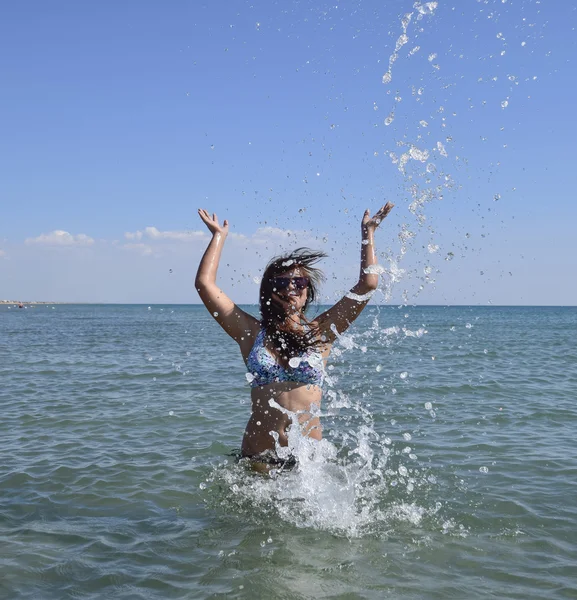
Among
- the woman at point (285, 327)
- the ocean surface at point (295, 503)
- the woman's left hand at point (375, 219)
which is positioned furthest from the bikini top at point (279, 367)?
the woman's left hand at point (375, 219)

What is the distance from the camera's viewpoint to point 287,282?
489 centimetres

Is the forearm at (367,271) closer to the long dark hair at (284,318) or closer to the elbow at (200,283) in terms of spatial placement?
the long dark hair at (284,318)

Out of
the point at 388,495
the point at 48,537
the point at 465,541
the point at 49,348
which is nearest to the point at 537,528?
the point at 465,541

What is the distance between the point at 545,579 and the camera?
4.46m

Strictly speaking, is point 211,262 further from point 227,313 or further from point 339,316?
point 339,316

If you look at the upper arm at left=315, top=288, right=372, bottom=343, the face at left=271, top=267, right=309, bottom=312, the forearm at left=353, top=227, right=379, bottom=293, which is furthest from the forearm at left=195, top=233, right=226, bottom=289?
the forearm at left=353, top=227, right=379, bottom=293

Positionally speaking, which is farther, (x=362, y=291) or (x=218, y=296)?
(x=218, y=296)

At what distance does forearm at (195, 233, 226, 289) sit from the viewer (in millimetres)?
4852

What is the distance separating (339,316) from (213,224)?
1.34 metres

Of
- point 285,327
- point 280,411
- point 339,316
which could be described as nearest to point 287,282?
point 285,327

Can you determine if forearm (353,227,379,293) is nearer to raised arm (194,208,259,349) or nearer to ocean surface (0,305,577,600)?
ocean surface (0,305,577,600)

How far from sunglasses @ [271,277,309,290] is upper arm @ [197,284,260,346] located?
14.5 inches

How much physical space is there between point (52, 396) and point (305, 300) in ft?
32.7

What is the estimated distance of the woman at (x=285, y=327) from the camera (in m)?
4.85
